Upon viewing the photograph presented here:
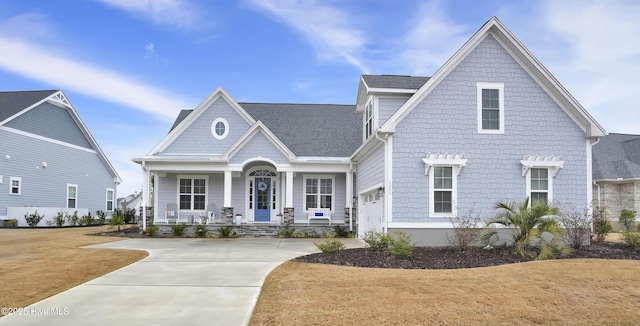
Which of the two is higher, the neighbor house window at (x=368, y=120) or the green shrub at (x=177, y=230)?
the neighbor house window at (x=368, y=120)

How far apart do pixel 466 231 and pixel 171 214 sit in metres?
14.2

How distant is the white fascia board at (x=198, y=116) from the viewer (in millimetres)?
23172

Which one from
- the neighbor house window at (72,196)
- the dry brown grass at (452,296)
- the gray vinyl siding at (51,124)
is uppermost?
the gray vinyl siding at (51,124)

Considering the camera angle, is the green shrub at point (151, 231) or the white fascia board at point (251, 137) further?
the white fascia board at point (251, 137)

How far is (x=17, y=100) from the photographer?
28.8m

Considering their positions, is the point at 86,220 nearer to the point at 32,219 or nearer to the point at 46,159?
the point at 32,219

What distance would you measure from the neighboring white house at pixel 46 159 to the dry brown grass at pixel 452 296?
22731mm

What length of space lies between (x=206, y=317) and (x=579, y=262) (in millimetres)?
9345

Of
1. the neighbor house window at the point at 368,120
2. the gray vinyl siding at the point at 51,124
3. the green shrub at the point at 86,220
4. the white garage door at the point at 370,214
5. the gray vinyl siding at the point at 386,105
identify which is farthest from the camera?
the green shrub at the point at 86,220

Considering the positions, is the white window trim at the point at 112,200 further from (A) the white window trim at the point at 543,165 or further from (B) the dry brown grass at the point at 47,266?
(A) the white window trim at the point at 543,165

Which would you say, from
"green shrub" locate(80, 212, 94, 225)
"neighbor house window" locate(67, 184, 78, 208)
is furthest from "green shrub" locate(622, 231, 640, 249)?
"neighbor house window" locate(67, 184, 78, 208)

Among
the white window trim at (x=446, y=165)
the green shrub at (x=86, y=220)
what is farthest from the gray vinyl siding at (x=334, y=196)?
the green shrub at (x=86, y=220)

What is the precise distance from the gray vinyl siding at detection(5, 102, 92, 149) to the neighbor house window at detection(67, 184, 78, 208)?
9.49 ft

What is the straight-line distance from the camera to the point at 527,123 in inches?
634
